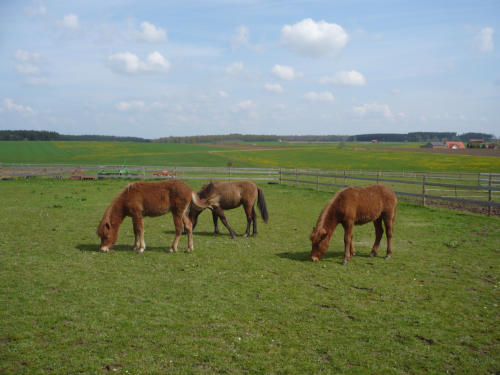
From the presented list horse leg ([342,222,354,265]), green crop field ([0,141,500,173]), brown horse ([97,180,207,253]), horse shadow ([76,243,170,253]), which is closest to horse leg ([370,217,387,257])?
horse leg ([342,222,354,265])

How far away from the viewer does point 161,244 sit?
382 inches

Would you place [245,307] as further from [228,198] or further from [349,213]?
[228,198]

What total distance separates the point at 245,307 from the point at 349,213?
3.76m

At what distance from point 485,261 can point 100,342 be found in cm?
855

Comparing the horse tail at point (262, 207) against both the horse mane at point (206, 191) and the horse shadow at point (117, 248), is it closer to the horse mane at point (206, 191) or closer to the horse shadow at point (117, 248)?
the horse mane at point (206, 191)

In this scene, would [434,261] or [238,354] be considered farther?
[434,261]

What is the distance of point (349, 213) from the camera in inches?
320

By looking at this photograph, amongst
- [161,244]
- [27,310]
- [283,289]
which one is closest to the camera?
[27,310]

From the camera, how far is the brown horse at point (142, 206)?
8633 millimetres

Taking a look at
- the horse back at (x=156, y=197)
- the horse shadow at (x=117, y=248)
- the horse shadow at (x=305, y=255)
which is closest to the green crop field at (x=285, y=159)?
the horse shadow at (x=305, y=255)

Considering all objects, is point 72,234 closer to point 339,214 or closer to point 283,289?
point 283,289

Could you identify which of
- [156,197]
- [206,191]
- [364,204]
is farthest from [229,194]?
[364,204]

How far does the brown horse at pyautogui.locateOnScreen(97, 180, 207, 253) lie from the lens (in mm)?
8633

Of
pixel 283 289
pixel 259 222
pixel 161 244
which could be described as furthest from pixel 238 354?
pixel 259 222
